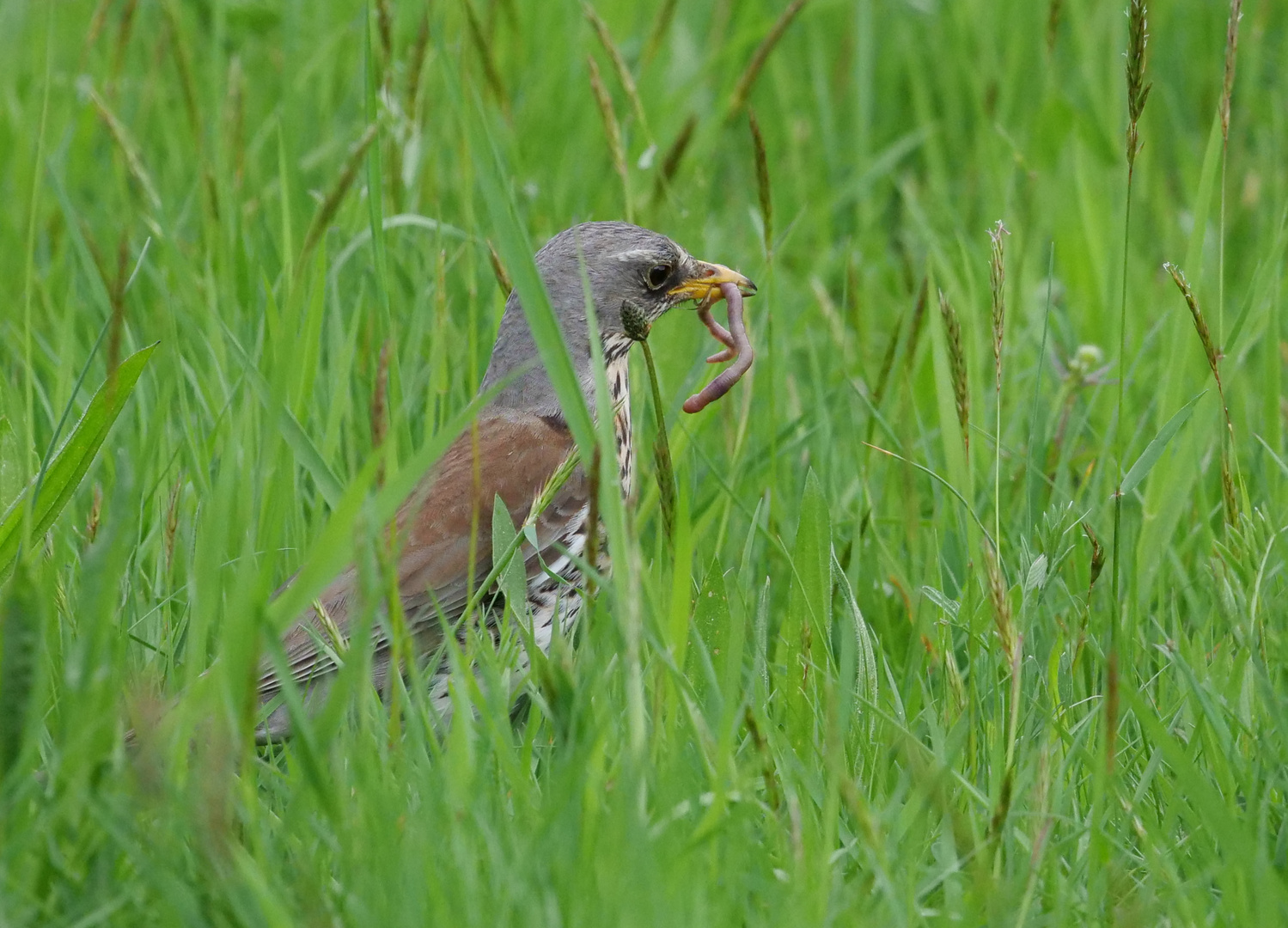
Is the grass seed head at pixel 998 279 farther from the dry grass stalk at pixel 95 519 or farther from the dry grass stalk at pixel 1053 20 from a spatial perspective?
the dry grass stalk at pixel 95 519

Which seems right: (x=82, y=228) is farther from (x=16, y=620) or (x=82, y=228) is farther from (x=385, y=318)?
(x=16, y=620)

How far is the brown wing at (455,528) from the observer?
370cm

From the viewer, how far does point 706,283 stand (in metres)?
4.38

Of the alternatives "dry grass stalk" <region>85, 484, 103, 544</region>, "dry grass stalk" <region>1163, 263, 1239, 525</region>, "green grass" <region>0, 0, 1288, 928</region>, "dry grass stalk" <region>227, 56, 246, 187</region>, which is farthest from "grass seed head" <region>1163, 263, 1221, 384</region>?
"dry grass stalk" <region>227, 56, 246, 187</region>

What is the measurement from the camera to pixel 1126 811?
2.71 meters

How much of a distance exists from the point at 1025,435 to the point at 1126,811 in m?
2.10

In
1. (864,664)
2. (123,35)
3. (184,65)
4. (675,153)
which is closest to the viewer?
(864,664)

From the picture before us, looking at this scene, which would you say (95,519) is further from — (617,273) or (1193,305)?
(1193,305)

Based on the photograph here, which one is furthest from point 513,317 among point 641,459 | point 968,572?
point 968,572

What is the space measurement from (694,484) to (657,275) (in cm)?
60

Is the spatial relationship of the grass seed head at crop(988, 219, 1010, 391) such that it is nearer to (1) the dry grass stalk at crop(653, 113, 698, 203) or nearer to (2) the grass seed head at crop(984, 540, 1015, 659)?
(2) the grass seed head at crop(984, 540, 1015, 659)

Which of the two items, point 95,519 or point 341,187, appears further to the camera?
point 95,519

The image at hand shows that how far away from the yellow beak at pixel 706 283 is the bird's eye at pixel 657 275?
39 millimetres

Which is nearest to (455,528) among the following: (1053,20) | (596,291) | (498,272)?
(498,272)
